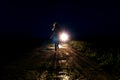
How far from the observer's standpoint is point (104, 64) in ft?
42.7

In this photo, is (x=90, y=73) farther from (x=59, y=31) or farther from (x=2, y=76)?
(x=59, y=31)

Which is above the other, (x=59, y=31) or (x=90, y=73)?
(x=59, y=31)

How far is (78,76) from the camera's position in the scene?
9727 mm

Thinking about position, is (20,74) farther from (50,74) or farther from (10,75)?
(50,74)

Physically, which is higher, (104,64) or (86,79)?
(104,64)

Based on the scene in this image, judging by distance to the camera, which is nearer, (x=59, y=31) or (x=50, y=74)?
(x=50, y=74)

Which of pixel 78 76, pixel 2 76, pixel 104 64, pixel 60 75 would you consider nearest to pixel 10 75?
pixel 2 76

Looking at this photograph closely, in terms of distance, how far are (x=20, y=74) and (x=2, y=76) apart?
2.72 feet

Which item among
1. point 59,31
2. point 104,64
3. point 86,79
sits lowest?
point 86,79

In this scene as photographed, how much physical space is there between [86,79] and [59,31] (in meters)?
12.4

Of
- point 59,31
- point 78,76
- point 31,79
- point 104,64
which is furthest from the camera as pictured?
point 59,31

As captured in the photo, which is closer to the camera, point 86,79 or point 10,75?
point 86,79

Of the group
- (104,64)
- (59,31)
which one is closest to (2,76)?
(104,64)

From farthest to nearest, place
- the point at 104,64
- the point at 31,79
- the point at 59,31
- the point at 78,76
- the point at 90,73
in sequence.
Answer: the point at 59,31, the point at 104,64, the point at 90,73, the point at 78,76, the point at 31,79
